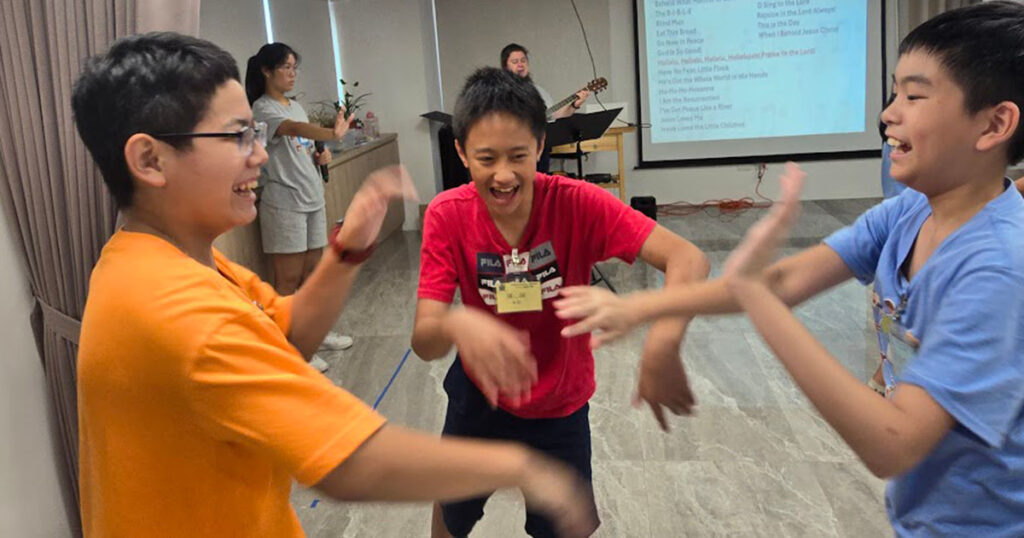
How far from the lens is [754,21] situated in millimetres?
6840

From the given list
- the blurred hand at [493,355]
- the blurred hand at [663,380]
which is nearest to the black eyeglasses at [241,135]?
the blurred hand at [493,355]

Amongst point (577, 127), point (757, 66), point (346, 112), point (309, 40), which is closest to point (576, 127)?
point (577, 127)

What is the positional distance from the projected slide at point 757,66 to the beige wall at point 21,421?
6143 mm

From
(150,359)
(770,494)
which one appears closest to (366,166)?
(770,494)

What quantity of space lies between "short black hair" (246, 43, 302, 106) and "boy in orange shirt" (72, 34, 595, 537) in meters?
2.70

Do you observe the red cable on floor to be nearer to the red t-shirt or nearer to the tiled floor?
the tiled floor

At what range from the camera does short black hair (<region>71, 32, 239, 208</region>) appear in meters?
1.00

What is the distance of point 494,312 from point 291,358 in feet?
2.76

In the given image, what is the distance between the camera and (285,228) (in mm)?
3824

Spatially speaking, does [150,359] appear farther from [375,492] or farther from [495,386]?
[495,386]

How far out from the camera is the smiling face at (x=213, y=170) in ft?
3.39

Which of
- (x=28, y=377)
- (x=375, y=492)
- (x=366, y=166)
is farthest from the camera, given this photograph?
(x=366, y=166)

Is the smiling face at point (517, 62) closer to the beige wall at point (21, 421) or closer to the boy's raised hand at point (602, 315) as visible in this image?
the beige wall at point (21, 421)

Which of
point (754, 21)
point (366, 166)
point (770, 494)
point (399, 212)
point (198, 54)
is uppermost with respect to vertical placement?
point (754, 21)
